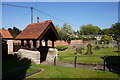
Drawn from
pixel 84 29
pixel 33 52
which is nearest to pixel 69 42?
pixel 33 52

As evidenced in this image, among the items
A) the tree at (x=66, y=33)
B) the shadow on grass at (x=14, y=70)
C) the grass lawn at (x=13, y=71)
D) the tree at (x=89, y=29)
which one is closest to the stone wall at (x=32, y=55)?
the shadow on grass at (x=14, y=70)

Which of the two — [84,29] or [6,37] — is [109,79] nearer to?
[6,37]

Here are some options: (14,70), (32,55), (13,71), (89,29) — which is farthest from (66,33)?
(89,29)

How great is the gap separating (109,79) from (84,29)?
105m

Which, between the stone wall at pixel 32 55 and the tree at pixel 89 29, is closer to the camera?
the stone wall at pixel 32 55

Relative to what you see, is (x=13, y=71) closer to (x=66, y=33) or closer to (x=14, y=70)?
(x=14, y=70)

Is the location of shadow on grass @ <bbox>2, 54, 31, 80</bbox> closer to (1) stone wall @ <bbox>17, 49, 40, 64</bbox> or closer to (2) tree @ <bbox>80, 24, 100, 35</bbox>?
(1) stone wall @ <bbox>17, 49, 40, 64</bbox>

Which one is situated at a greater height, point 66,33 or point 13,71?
point 66,33

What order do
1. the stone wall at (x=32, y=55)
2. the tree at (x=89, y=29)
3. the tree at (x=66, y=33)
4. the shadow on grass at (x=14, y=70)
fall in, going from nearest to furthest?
the shadow on grass at (x=14, y=70) → the stone wall at (x=32, y=55) → the tree at (x=66, y=33) → the tree at (x=89, y=29)

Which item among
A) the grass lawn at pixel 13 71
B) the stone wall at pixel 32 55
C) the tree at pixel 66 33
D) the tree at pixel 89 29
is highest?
the tree at pixel 89 29

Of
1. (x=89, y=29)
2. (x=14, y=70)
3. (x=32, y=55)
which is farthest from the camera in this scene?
(x=89, y=29)

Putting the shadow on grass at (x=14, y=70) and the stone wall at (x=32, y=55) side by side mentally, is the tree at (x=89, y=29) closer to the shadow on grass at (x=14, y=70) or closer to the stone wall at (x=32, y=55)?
the stone wall at (x=32, y=55)

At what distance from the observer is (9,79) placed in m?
5.27

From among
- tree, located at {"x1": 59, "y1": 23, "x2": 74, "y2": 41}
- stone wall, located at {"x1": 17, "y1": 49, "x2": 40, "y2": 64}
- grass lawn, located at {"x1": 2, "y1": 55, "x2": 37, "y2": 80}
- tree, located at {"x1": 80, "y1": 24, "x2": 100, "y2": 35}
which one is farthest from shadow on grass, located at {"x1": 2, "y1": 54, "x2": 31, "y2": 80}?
tree, located at {"x1": 80, "y1": 24, "x2": 100, "y2": 35}
